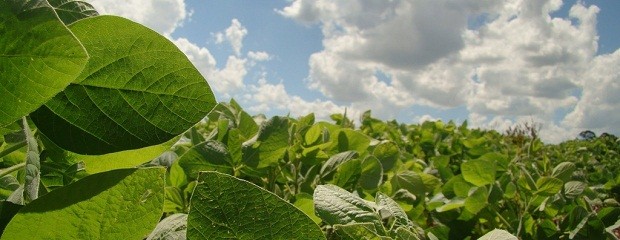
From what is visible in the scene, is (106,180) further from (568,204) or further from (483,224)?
(568,204)

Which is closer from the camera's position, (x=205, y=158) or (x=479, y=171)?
(x=205, y=158)

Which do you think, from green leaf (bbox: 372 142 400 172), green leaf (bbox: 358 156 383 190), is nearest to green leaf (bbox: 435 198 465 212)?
green leaf (bbox: 372 142 400 172)

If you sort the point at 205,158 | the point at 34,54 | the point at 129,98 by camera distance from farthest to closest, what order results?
the point at 205,158 → the point at 129,98 → the point at 34,54

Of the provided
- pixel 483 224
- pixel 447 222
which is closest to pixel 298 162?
pixel 447 222

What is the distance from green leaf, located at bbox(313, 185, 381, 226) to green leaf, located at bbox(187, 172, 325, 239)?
202 mm

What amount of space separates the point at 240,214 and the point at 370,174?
0.99 m

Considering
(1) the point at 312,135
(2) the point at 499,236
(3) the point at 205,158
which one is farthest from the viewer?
(1) the point at 312,135

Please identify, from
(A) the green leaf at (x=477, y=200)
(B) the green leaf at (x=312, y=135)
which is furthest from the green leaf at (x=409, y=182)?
(B) the green leaf at (x=312, y=135)

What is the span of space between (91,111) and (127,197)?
3.9 inches

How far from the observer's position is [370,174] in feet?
4.68

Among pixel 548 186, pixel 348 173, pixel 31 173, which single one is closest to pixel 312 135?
pixel 348 173

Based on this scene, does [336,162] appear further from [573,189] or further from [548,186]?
[573,189]

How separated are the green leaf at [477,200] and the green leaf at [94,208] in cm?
133

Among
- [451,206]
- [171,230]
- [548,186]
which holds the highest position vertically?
[548,186]
